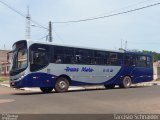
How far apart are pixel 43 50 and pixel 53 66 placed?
1229 mm

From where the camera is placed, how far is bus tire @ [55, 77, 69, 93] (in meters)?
24.2

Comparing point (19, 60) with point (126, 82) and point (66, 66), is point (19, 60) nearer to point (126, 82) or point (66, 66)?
point (66, 66)

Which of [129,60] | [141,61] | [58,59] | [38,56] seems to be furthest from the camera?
[141,61]

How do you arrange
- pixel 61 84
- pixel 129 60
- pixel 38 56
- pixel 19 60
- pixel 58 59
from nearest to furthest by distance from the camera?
pixel 38 56 < pixel 19 60 < pixel 58 59 < pixel 61 84 < pixel 129 60

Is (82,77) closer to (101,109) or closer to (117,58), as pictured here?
(117,58)

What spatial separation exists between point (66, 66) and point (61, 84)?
113 cm

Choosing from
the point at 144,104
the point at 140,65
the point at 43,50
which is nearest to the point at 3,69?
the point at 140,65

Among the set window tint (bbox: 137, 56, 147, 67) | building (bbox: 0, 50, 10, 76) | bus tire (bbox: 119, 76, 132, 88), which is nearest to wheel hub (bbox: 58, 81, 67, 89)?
bus tire (bbox: 119, 76, 132, 88)

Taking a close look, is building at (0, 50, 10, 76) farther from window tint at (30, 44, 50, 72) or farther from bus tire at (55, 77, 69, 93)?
window tint at (30, 44, 50, 72)

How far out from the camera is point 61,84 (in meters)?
24.5

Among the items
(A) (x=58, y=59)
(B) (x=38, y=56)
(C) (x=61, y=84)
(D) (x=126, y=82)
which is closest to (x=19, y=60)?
(B) (x=38, y=56)

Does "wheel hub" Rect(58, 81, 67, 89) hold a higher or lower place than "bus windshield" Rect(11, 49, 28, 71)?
lower

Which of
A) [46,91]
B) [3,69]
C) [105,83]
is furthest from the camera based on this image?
[3,69]

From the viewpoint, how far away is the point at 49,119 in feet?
39.0
